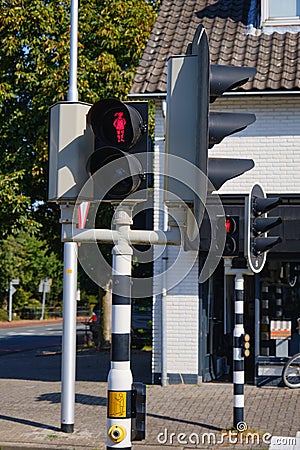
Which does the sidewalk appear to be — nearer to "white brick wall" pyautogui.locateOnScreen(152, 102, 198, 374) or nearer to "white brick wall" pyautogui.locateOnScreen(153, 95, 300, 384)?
"white brick wall" pyautogui.locateOnScreen(152, 102, 198, 374)

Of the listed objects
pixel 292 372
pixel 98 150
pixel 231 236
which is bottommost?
pixel 292 372

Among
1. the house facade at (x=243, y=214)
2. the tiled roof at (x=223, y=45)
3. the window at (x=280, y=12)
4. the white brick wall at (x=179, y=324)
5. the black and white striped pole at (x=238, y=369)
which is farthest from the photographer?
the window at (x=280, y=12)

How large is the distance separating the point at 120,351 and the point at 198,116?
1600mm

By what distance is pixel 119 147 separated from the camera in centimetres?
490

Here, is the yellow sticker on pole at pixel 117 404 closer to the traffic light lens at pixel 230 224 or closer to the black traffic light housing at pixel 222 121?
the black traffic light housing at pixel 222 121

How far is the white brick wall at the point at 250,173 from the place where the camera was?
555 inches

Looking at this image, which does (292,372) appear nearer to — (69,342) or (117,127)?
(69,342)

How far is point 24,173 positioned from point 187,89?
516 inches

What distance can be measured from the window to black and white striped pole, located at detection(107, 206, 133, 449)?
11.1 m

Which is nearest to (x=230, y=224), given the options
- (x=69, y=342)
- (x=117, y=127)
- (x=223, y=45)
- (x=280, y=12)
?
(x=69, y=342)

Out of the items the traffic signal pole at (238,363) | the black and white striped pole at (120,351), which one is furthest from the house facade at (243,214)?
the black and white striped pole at (120,351)

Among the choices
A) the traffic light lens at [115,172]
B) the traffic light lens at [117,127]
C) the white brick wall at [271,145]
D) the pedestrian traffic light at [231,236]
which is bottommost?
the pedestrian traffic light at [231,236]

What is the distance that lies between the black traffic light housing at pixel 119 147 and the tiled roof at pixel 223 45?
30.5ft

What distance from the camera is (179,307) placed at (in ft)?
46.7
